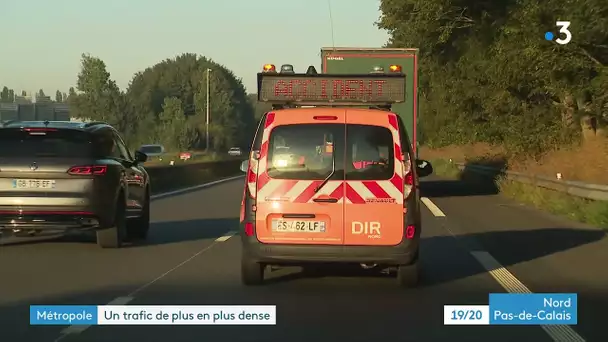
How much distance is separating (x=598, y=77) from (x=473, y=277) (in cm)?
1849

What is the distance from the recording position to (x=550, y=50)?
28.2 m

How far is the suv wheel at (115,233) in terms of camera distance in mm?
13156

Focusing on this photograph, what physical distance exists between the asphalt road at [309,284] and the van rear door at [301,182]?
67 cm

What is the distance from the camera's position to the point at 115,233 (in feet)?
43.3

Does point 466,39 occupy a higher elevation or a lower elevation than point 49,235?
higher

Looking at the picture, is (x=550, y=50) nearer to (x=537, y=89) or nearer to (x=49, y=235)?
(x=537, y=89)

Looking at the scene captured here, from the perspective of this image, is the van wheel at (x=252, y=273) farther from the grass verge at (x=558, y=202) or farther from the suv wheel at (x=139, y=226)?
the grass verge at (x=558, y=202)

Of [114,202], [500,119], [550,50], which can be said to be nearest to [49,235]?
[114,202]

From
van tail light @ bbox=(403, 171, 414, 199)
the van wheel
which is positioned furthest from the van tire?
the van wheel

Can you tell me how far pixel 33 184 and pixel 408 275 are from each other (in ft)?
18.1

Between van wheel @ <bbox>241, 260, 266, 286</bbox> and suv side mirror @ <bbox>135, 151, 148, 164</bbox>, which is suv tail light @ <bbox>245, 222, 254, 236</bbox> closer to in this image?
van wheel @ <bbox>241, 260, 266, 286</bbox>

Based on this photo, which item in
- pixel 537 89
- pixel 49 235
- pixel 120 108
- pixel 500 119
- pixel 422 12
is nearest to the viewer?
pixel 49 235

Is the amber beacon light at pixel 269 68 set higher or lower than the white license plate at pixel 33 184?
higher
